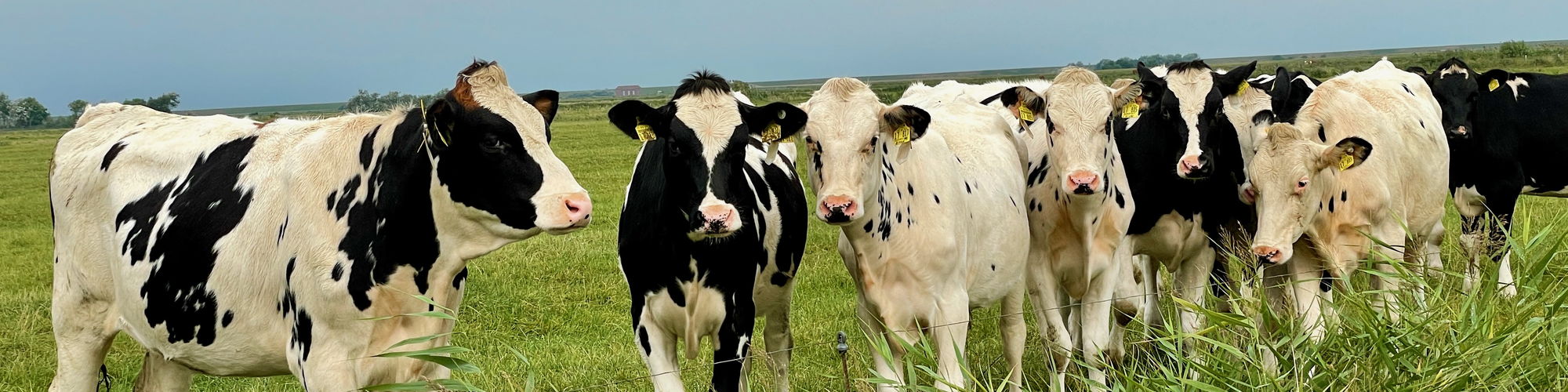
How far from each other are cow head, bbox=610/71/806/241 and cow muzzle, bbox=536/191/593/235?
630 millimetres

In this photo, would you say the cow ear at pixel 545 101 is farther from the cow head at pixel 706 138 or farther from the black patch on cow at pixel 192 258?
the black patch on cow at pixel 192 258

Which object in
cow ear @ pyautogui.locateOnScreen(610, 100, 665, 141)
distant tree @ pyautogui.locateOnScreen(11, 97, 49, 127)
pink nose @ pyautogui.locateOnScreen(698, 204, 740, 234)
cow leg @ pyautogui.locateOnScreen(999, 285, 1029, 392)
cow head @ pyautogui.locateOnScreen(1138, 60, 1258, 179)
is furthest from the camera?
distant tree @ pyautogui.locateOnScreen(11, 97, 49, 127)

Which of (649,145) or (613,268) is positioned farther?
(613,268)

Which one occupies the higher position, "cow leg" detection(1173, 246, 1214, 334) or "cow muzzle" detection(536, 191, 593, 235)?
"cow muzzle" detection(536, 191, 593, 235)

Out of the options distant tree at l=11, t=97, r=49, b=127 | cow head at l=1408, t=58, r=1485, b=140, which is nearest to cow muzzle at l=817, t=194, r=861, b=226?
cow head at l=1408, t=58, r=1485, b=140

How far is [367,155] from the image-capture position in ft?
15.3

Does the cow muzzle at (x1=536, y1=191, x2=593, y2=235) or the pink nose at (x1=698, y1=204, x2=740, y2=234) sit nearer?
the cow muzzle at (x1=536, y1=191, x2=593, y2=235)

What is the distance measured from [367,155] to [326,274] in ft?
1.67

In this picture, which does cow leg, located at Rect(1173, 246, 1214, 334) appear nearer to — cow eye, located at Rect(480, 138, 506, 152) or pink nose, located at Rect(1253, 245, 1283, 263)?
pink nose, located at Rect(1253, 245, 1283, 263)

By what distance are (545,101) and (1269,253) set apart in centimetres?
372

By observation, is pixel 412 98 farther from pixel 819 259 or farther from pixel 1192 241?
pixel 819 259

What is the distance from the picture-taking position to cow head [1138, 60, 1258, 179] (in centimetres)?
686

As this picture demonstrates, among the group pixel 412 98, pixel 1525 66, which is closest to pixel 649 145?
pixel 412 98

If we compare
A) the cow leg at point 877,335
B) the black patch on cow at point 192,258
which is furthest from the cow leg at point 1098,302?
the black patch on cow at point 192,258
